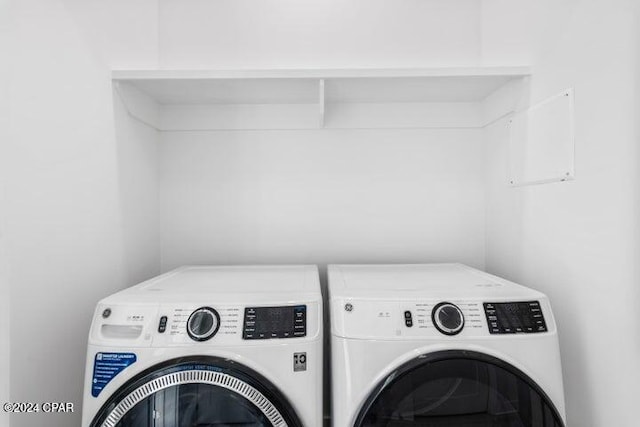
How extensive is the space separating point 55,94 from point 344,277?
1090 mm

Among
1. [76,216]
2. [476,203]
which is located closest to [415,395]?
[476,203]

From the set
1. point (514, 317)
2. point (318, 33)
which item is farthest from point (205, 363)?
point (318, 33)

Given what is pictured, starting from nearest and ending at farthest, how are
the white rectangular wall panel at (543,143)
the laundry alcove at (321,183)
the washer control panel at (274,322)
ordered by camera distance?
the washer control panel at (274,322) < the white rectangular wall panel at (543,143) < the laundry alcove at (321,183)

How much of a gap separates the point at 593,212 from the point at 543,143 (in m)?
0.33

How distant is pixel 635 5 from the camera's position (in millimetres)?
868

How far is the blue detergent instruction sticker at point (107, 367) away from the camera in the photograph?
0.97 metres

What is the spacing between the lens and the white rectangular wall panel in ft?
3.67

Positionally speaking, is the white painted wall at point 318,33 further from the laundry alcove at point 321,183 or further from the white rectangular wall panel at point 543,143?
the white rectangular wall panel at point 543,143

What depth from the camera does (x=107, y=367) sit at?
0.97m

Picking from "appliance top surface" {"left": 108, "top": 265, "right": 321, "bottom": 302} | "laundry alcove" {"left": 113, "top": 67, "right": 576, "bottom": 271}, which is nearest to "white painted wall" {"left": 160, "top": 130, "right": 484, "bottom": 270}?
"laundry alcove" {"left": 113, "top": 67, "right": 576, "bottom": 271}

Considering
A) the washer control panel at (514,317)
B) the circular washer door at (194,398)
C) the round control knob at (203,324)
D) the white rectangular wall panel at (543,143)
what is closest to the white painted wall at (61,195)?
the circular washer door at (194,398)

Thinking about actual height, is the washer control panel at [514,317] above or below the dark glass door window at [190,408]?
above

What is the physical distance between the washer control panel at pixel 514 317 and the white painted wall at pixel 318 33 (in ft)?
3.93

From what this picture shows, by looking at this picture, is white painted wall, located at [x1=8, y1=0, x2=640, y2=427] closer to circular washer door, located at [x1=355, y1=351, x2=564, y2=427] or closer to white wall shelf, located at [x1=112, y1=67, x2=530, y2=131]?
white wall shelf, located at [x1=112, y1=67, x2=530, y2=131]
